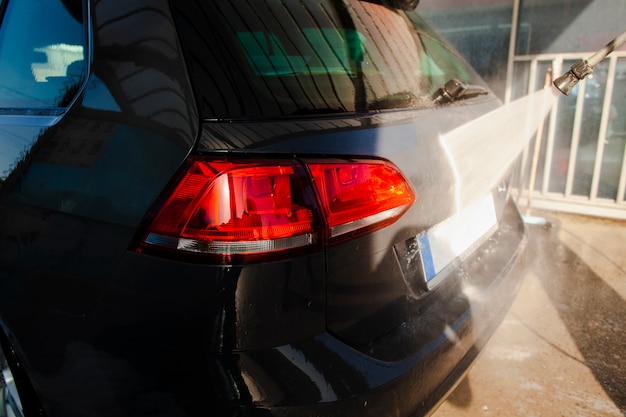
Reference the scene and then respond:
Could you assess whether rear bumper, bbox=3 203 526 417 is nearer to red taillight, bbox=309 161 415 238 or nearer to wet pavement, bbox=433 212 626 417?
red taillight, bbox=309 161 415 238

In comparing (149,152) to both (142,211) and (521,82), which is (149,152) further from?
(521,82)

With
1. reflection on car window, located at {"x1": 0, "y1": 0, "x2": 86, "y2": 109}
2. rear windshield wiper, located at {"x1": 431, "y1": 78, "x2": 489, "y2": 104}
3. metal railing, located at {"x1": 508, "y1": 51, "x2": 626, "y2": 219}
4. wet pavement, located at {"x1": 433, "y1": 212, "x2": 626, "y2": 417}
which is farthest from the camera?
metal railing, located at {"x1": 508, "y1": 51, "x2": 626, "y2": 219}

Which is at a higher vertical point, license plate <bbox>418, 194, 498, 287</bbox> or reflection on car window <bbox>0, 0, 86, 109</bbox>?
reflection on car window <bbox>0, 0, 86, 109</bbox>

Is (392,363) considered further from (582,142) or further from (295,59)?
(582,142)

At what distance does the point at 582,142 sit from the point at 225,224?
4.30 meters

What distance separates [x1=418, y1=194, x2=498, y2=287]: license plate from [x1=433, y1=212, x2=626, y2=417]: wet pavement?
1.27ft

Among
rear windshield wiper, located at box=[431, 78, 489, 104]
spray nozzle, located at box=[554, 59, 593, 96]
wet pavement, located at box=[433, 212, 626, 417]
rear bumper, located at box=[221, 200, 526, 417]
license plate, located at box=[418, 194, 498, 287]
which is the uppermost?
spray nozzle, located at box=[554, 59, 593, 96]

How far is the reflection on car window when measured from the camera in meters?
1.46

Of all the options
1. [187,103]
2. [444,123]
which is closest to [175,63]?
[187,103]

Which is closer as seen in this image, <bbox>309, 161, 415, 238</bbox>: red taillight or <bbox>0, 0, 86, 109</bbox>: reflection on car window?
<bbox>309, 161, 415, 238</bbox>: red taillight

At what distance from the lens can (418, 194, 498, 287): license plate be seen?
1.48m

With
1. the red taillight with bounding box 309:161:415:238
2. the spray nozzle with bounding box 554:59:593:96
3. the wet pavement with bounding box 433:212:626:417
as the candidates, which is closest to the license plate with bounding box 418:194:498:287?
the red taillight with bounding box 309:161:415:238

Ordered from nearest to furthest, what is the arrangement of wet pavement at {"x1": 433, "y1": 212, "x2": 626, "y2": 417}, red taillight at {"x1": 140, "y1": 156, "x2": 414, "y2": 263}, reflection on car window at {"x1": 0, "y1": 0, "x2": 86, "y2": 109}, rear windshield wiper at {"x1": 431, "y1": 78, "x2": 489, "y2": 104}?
1. red taillight at {"x1": 140, "y1": 156, "x2": 414, "y2": 263}
2. reflection on car window at {"x1": 0, "y1": 0, "x2": 86, "y2": 109}
3. rear windshield wiper at {"x1": 431, "y1": 78, "x2": 489, "y2": 104}
4. wet pavement at {"x1": 433, "y1": 212, "x2": 626, "y2": 417}

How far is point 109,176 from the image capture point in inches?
47.4
